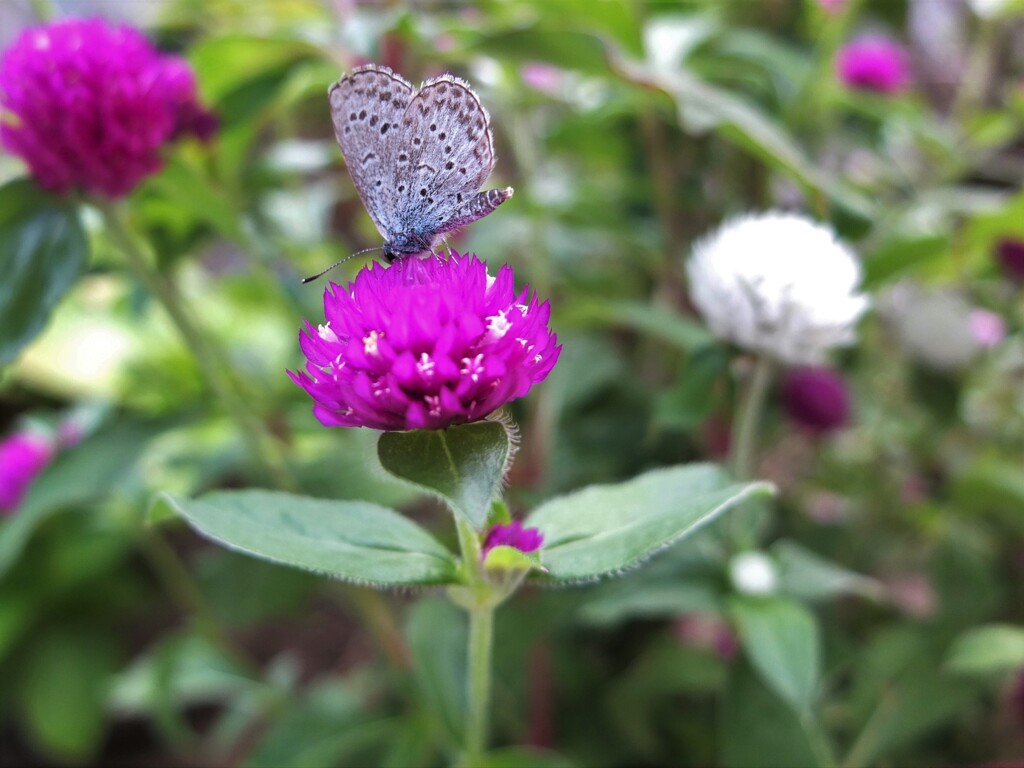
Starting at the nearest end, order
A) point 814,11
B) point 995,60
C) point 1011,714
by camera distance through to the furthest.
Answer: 1. point 1011,714
2. point 814,11
3. point 995,60

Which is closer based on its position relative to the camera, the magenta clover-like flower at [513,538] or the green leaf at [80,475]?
the magenta clover-like flower at [513,538]

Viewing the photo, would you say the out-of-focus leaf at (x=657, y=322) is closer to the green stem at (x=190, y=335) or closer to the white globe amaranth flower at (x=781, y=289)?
the white globe amaranth flower at (x=781, y=289)

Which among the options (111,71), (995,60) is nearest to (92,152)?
(111,71)

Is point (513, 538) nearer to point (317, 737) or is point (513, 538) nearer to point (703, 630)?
point (317, 737)

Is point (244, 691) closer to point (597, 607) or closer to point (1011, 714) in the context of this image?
point (597, 607)

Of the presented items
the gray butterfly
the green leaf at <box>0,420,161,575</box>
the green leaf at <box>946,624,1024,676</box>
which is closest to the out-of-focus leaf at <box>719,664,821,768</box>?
the green leaf at <box>946,624,1024,676</box>

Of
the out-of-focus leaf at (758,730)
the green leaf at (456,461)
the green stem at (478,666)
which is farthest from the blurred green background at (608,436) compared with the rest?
the green leaf at (456,461)

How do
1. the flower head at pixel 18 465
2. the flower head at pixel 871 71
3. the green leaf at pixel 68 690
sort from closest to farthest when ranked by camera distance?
1. the flower head at pixel 18 465
2. the flower head at pixel 871 71
3. the green leaf at pixel 68 690
